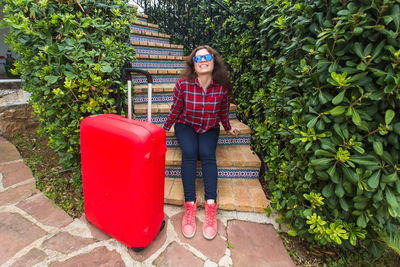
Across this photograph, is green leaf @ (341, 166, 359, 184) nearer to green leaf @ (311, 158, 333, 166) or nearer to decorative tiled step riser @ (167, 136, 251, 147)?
green leaf @ (311, 158, 333, 166)

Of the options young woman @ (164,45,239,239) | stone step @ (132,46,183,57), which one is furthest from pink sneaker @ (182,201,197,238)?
stone step @ (132,46,183,57)

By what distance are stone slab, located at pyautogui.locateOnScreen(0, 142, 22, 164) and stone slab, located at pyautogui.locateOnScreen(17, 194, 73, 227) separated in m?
0.96

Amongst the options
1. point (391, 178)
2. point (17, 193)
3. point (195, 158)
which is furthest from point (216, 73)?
point (17, 193)

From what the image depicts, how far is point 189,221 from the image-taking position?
5.09 ft

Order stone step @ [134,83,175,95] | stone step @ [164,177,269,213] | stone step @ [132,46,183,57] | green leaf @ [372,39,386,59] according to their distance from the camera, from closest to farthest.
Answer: green leaf @ [372,39,386,59] < stone step @ [164,177,269,213] < stone step @ [134,83,175,95] < stone step @ [132,46,183,57]

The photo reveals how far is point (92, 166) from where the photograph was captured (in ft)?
4.20

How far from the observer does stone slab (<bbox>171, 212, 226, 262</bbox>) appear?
4.45 feet

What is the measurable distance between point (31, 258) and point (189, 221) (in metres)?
1.10

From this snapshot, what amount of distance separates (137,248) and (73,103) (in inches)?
50.3

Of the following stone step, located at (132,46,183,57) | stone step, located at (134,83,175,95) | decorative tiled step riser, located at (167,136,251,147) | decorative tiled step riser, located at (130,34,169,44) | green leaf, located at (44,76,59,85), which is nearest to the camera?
green leaf, located at (44,76,59,85)

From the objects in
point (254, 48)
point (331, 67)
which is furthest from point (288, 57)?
point (254, 48)

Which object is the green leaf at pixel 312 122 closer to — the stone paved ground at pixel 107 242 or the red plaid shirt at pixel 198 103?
the red plaid shirt at pixel 198 103

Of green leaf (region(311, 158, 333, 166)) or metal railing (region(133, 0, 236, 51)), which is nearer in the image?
green leaf (region(311, 158, 333, 166))

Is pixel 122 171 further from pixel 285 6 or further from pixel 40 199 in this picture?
pixel 285 6
